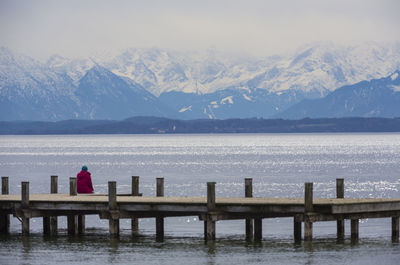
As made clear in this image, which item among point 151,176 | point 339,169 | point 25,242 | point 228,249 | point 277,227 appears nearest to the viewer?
point 228,249

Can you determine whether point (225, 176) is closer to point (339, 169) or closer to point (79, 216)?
point (339, 169)

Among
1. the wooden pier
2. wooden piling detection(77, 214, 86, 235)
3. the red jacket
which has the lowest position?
wooden piling detection(77, 214, 86, 235)

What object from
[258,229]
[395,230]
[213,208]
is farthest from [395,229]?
[213,208]

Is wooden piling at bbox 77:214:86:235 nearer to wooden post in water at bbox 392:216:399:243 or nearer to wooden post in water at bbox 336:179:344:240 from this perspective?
wooden post in water at bbox 336:179:344:240

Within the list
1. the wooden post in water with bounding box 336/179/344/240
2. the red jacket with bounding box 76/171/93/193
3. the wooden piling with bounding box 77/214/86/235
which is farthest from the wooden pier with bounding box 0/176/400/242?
the wooden piling with bounding box 77/214/86/235

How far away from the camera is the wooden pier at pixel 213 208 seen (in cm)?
3409

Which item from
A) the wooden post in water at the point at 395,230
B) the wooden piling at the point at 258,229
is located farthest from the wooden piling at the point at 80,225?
the wooden post in water at the point at 395,230

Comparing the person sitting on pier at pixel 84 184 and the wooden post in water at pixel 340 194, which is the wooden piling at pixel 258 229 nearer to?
the wooden post in water at pixel 340 194

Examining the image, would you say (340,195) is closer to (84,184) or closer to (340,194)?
(340,194)

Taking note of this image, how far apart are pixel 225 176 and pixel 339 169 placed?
906 inches

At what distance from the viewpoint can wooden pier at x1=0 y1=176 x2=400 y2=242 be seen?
34.1 metres

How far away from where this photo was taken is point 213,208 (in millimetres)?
34875

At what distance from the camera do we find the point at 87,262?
33344 mm

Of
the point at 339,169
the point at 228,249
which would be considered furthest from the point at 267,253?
the point at 339,169
